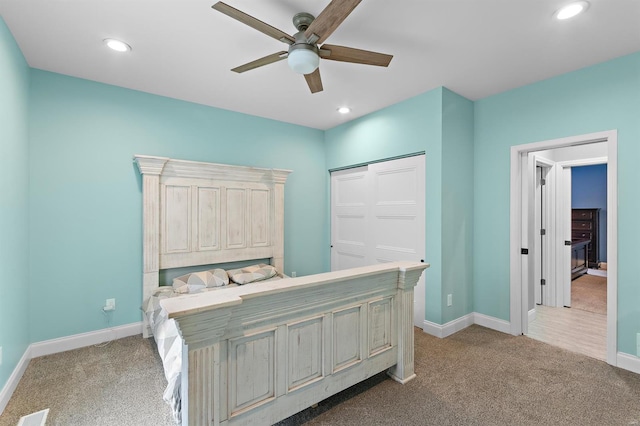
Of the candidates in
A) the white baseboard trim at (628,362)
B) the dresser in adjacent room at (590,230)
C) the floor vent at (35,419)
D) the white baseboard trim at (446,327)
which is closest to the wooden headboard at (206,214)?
the floor vent at (35,419)

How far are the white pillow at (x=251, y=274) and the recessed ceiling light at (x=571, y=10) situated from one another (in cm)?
328

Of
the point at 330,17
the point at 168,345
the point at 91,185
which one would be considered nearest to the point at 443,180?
the point at 330,17

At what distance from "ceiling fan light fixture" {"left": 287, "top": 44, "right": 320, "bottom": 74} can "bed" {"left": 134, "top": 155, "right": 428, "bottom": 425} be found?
134 cm

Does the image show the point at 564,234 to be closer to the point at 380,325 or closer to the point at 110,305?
the point at 380,325

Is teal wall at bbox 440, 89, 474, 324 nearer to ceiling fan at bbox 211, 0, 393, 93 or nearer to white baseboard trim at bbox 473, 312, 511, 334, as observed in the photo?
white baseboard trim at bbox 473, 312, 511, 334

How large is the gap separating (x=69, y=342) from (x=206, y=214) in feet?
5.63

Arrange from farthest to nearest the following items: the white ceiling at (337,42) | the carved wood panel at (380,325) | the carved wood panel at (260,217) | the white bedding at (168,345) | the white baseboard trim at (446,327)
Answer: the carved wood panel at (260,217), the white baseboard trim at (446,327), the carved wood panel at (380,325), the white ceiling at (337,42), the white bedding at (168,345)

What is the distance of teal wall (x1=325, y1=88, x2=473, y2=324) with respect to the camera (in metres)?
3.10

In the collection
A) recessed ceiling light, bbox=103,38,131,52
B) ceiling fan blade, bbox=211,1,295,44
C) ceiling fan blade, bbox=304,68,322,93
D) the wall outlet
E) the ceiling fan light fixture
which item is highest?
recessed ceiling light, bbox=103,38,131,52

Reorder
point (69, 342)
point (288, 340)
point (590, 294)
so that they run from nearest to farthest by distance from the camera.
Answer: point (288, 340) → point (69, 342) → point (590, 294)

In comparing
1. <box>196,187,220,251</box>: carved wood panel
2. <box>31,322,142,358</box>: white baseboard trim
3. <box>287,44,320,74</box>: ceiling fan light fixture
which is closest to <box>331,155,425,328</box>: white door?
<box>196,187,220,251</box>: carved wood panel

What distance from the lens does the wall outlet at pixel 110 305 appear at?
2.95m

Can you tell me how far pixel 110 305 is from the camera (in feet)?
9.73

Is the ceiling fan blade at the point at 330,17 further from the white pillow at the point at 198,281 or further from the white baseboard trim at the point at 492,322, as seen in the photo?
the white baseboard trim at the point at 492,322
